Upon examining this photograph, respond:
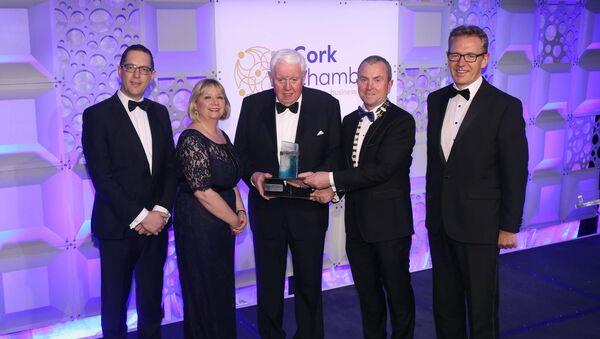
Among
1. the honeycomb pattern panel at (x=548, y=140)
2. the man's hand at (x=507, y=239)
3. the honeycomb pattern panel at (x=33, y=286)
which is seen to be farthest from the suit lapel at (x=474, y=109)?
the honeycomb pattern panel at (x=548, y=140)

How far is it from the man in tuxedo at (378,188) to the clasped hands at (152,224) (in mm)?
1101

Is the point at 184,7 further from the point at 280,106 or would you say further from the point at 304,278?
the point at 304,278

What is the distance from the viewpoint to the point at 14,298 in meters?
4.80

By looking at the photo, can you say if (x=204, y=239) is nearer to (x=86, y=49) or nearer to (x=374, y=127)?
(x=374, y=127)

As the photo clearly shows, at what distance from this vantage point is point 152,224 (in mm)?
4109

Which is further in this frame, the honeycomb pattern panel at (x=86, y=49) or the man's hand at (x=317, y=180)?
the honeycomb pattern panel at (x=86, y=49)

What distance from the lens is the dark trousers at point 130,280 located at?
412 centimetres

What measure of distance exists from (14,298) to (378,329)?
3.00 metres

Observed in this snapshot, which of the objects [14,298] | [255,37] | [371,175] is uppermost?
[255,37]

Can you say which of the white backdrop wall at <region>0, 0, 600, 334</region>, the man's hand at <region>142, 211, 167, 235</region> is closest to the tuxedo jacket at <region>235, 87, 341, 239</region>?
the man's hand at <region>142, 211, 167, 235</region>

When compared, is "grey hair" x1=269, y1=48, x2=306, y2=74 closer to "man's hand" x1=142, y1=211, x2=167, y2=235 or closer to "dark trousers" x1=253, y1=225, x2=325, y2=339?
"dark trousers" x1=253, y1=225, x2=325, y2=339

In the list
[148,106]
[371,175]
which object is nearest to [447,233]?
[371,175]

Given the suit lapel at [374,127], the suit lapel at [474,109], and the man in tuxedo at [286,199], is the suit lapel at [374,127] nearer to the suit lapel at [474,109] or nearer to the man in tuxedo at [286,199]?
the man in tuxedo at [286,199]

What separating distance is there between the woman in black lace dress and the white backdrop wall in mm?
1276
